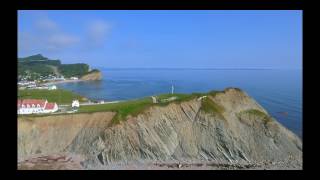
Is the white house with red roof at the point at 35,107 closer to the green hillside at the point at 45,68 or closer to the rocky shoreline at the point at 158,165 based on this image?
the rocky shoreline at the point at 158,165

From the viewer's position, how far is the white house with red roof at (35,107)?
1220 cm

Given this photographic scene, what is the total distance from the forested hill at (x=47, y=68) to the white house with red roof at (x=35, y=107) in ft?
59.1

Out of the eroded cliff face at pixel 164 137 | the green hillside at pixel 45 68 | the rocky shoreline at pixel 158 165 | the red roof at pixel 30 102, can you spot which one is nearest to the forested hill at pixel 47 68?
the green hillside at pixel 45 68

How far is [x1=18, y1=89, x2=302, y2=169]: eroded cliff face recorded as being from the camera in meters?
11.0

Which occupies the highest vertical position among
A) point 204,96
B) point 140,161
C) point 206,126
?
point 204,96

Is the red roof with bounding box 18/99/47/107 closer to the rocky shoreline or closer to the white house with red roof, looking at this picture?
the white house with red roof

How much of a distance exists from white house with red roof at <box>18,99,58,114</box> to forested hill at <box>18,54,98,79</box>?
1802 centimetres

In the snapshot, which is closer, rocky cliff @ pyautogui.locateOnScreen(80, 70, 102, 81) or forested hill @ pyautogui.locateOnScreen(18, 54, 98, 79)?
forested hill @ pyautogui.locateOnScreen(18, 54, 98, 79)

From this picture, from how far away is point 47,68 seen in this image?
36.4 metres

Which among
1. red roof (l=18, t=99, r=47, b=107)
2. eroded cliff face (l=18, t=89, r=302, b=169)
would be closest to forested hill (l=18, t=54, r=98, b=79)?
red roof (l=18, t=99, r=47, b=107)

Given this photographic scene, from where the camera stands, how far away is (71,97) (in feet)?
55.3
